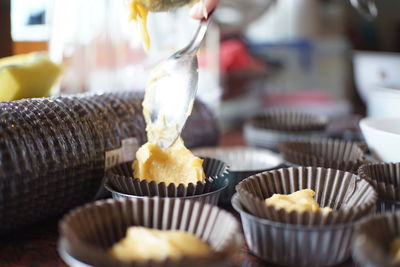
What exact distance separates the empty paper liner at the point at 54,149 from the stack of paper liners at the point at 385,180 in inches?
17.1

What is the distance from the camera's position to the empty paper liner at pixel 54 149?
0.77 m

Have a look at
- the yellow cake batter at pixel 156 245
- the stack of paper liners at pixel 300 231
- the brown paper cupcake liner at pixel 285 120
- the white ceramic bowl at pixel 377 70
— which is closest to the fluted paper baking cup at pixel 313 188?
the stack of paper liners at pixel 300 231

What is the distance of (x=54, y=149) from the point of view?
0.83m

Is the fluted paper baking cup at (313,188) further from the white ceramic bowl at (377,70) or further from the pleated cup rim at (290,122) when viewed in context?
the white ceramic bowl at (377,70)

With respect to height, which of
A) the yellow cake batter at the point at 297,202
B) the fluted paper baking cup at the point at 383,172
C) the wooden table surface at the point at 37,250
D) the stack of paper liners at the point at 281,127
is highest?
the fluted paper baking cup at the point at 383,172

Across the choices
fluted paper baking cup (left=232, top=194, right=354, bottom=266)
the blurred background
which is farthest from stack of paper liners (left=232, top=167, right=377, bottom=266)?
the blurred background

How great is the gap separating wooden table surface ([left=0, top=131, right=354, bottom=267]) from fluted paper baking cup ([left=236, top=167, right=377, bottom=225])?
0.24 ft

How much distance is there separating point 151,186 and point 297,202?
0.78 ft

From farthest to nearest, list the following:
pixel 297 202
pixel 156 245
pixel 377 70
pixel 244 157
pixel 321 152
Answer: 1. pixel 377 70
2. pixel 244 157
3. pixel 321 152
4. pixel 297 202
5. pixel 156 245

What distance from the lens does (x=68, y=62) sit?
4.40ft

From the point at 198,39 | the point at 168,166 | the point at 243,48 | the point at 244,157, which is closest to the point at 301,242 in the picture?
the point at 168,166

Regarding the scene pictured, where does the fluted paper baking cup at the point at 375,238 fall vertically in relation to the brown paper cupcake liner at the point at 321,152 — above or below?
above

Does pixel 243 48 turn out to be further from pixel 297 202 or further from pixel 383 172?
pixel 297 202

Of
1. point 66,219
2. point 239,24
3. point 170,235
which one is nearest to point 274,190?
point 170,235
